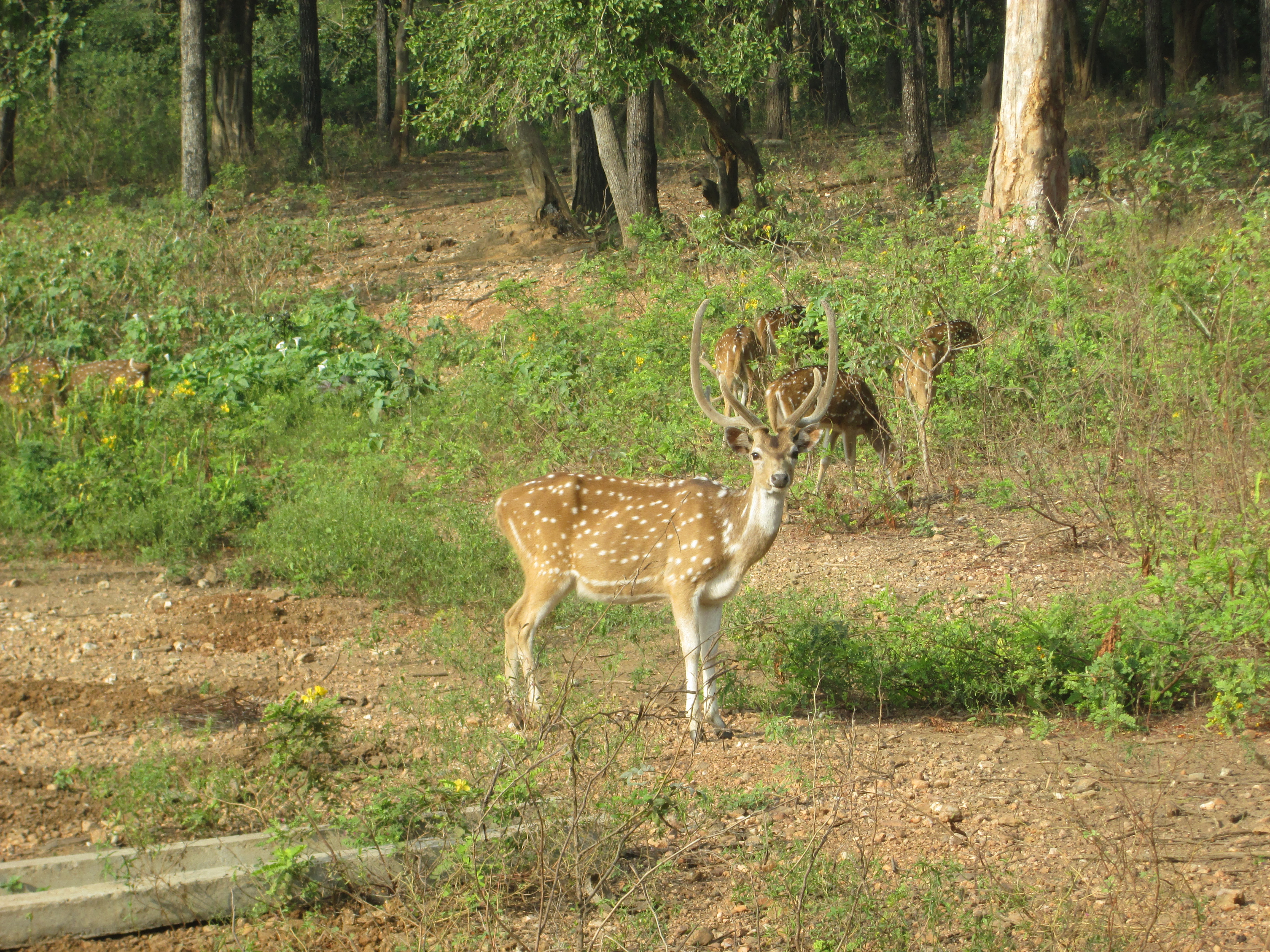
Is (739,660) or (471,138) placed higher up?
(471,138)

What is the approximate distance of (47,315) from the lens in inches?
588

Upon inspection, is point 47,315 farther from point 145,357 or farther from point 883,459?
point 883,459

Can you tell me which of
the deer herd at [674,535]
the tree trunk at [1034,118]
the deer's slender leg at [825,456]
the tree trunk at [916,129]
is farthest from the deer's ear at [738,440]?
the tree trunk at [916,129]

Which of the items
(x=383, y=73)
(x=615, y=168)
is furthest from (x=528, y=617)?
(x=383, y=73)

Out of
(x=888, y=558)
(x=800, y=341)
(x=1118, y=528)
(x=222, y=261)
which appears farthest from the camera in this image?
(x=222, y=261)

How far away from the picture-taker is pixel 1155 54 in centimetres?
2736

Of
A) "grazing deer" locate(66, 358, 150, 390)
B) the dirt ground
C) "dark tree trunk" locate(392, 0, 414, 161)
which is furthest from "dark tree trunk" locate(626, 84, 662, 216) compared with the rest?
"dark tree trunk" locate(392, 0, 414, 161)

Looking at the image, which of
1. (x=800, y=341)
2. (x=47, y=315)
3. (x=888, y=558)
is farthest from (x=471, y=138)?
(x=888, y=558)

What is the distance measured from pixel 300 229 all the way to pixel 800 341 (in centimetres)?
983

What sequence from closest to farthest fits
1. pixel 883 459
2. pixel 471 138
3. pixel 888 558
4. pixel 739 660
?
pixel 739 660
pixel 888 558
pixel 883 459
pixel 471 138

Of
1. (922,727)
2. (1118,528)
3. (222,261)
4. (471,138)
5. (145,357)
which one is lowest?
(922,727)

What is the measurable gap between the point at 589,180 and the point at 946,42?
18.4m

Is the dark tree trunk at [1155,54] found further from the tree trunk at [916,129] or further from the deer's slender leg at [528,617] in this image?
the deer's slender leg at [528,617]

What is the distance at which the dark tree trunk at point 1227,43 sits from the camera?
30.8 m
